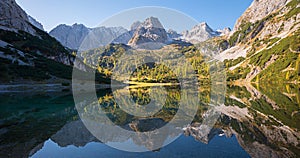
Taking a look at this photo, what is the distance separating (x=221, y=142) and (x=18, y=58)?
9217cm

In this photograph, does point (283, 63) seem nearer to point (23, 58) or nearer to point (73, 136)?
point (23, 58)

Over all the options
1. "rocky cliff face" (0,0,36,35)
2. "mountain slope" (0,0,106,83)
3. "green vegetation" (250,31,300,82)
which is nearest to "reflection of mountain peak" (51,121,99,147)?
"mountain slope" (0,0,106,83)

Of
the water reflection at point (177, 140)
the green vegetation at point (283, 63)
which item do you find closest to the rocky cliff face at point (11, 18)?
the water reflection at point (177, 140)

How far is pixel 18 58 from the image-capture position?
87.2m

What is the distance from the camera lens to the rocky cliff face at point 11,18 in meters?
127

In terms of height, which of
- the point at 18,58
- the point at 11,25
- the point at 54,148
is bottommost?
the point at 54,148

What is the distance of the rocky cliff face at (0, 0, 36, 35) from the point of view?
418ft

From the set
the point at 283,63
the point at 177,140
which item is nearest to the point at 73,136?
the point at 177,140

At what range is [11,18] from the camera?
134m

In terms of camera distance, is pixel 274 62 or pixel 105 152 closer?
pixel 105 152

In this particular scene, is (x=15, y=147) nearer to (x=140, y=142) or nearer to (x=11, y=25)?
(x=140, y=142)

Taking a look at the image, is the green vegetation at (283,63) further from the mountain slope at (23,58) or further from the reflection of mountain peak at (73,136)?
the reflection of mountain peak at (73,136)

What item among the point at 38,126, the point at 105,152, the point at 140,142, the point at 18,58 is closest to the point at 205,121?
the point at 140,142

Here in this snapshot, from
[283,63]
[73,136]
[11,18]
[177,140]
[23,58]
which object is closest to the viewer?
[177,140]
